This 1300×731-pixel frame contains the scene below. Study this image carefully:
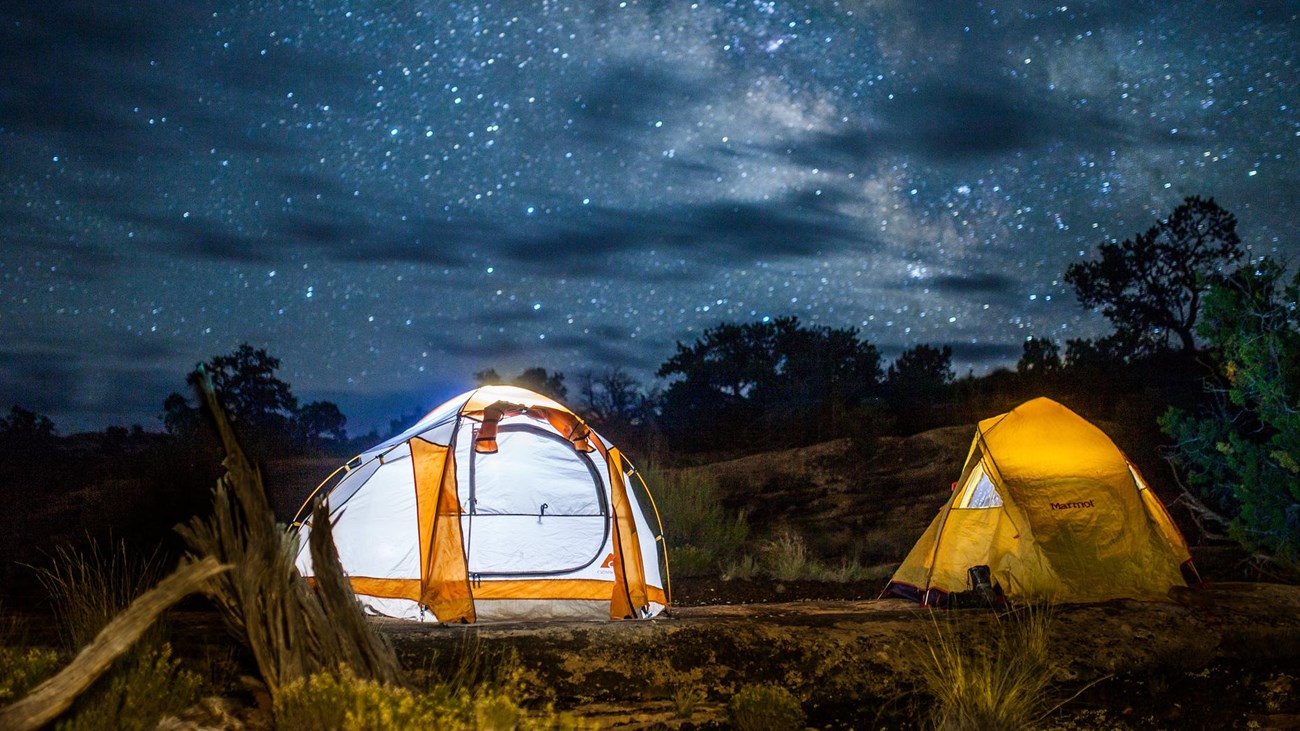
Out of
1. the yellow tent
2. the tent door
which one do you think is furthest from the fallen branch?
the yellow tent

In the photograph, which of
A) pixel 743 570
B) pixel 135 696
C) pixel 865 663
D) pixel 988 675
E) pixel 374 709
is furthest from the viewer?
pixel 743 570

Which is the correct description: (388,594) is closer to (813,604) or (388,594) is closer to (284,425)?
(813,604)

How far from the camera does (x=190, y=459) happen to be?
18.2m

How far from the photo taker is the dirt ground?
6262 mm

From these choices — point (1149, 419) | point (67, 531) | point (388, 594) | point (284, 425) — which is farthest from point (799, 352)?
point (388, 594)

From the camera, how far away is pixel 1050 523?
9.02 metres

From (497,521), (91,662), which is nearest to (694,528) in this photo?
(497,521)

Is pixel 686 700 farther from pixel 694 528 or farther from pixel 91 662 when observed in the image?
pixel 694 528

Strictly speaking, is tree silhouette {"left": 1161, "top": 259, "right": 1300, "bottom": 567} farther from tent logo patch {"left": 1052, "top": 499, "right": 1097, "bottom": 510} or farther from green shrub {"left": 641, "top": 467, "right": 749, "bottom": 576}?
green shrub {"left": 641, "top": 467, "right": 749, "bottom": 576}

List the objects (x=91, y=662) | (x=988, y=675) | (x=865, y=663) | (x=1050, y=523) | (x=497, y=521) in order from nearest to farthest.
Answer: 1. (x=91, y=662)
2. (x=988, y=675)
3. (x=865, y=663)
4. (x=1050, y=523)
5. (x=497, y=521)

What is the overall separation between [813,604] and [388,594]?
168 inches

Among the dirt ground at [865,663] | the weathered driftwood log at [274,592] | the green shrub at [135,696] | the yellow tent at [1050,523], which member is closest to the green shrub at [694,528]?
the yellow tent at [1050,523]

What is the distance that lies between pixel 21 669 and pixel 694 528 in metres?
11.3

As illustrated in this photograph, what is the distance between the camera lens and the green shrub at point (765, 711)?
18.9 ft
